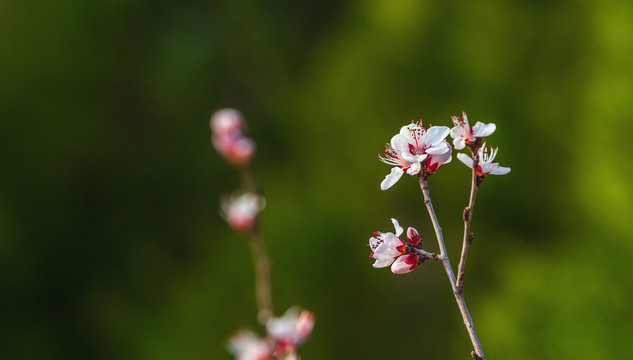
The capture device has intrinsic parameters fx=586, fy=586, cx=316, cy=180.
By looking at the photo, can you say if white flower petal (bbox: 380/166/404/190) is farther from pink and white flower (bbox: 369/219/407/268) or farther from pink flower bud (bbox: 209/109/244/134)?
pink flower bud (bbox: 209/109/244/134)

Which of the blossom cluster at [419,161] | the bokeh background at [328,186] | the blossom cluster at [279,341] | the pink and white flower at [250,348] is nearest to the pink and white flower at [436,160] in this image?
the blossom cluster at [419,161]

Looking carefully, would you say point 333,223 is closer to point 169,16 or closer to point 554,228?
point 554,228

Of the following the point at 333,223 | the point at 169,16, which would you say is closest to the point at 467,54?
the point at 333,223

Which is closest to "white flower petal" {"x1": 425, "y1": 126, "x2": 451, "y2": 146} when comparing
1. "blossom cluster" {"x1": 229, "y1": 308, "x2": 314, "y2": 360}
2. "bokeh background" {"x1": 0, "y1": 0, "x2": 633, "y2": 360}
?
"blossom cluster" {"x1": 229, "y1": 308, "x2": 314, "y2": 360}

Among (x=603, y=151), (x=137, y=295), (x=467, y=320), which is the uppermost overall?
(x=467, y=320)

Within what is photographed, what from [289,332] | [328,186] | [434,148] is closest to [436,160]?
[434,148]

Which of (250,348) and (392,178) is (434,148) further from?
(250,348)

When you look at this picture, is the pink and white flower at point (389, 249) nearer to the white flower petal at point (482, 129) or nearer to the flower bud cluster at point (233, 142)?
the white flower petal at point (482, 129)
